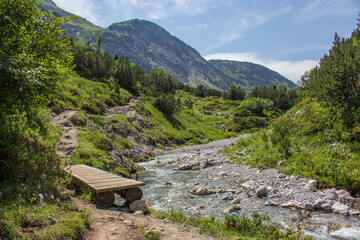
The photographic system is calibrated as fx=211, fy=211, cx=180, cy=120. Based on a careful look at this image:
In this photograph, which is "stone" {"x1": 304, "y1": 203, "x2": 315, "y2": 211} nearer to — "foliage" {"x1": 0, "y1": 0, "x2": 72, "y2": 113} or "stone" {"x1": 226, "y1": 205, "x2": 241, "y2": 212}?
"stone" {"x1": 226, "y1": 205, "x2": 241, "y2": 212}

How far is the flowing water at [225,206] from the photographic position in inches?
282

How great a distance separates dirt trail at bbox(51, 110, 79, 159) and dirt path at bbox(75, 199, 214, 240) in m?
6.88

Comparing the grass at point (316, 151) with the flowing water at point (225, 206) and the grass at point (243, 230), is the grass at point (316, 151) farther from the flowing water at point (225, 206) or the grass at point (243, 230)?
the grass at point (243, 230)

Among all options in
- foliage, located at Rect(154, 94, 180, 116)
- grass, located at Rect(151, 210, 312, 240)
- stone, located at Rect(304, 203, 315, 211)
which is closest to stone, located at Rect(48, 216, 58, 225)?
grass, located at Rect(151, 210, 312, 240)

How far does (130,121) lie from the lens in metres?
35.3

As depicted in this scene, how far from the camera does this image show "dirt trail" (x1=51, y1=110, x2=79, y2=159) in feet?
48.4

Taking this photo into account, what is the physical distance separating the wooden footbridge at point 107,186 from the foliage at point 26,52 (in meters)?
3.47

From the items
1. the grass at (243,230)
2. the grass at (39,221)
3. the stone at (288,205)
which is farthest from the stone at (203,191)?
the grass at (39,221)

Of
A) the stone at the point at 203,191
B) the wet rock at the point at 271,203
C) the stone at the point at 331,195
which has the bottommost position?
the stone at the point at 203,191

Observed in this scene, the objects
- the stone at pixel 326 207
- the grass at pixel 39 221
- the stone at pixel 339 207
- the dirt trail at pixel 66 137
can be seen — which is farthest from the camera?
the dirt trail at pixel 66 137

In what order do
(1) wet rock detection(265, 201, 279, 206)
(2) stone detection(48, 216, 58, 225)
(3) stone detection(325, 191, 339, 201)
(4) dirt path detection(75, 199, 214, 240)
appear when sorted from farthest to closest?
1. (1) wet rock detection(265, 201, 279, 206)
2. (3) stone detection(325, 191, 339, 201)
3. (4) dirt path detection(75, 199, 214, 240)
4. (2) stone detection(48, 216, 58, 225)

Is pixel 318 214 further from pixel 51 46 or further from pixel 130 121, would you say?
pixel 130 121

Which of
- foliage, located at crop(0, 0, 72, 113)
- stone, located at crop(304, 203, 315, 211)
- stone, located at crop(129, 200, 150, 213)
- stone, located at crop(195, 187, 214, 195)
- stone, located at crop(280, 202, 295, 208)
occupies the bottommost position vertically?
stone, located at crop(195, 187, 214, 195)

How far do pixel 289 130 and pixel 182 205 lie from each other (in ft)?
Answer: 44.0
